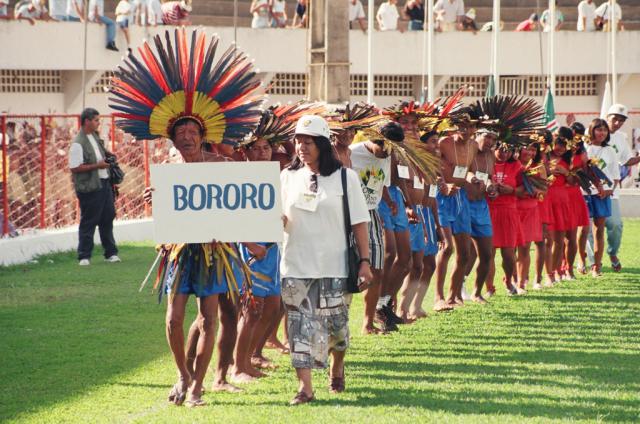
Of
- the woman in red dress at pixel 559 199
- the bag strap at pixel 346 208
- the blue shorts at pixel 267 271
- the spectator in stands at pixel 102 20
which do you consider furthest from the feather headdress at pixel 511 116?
the spectator in stands at pixel 102 20

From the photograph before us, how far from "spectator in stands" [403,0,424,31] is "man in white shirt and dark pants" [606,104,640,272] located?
16.9 m

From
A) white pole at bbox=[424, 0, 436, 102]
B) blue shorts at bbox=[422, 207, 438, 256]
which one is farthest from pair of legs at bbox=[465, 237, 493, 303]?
white pole at bbox=[424, 0, 436, 102]

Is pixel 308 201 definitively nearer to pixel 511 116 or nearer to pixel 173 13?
pixel 511 116

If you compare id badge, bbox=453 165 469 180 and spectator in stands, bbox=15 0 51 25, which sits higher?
spectator in stands, bbox=15 0 51 25

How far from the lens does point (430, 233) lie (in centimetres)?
1376

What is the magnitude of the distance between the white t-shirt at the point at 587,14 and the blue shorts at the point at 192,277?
29.1 m

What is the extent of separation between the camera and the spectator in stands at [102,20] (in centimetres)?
3206

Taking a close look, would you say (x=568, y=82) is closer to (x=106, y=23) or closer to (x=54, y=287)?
(x=106, y=23)

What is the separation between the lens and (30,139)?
19906 millimetres

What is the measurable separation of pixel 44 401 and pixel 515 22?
1224 inches

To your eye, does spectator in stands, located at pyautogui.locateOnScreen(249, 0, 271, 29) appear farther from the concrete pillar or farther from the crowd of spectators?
the concrete pillar

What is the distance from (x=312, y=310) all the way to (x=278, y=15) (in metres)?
26.5

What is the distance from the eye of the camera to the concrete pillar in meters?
18.1

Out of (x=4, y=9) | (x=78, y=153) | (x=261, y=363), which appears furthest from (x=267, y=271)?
(x=4, y=9)
